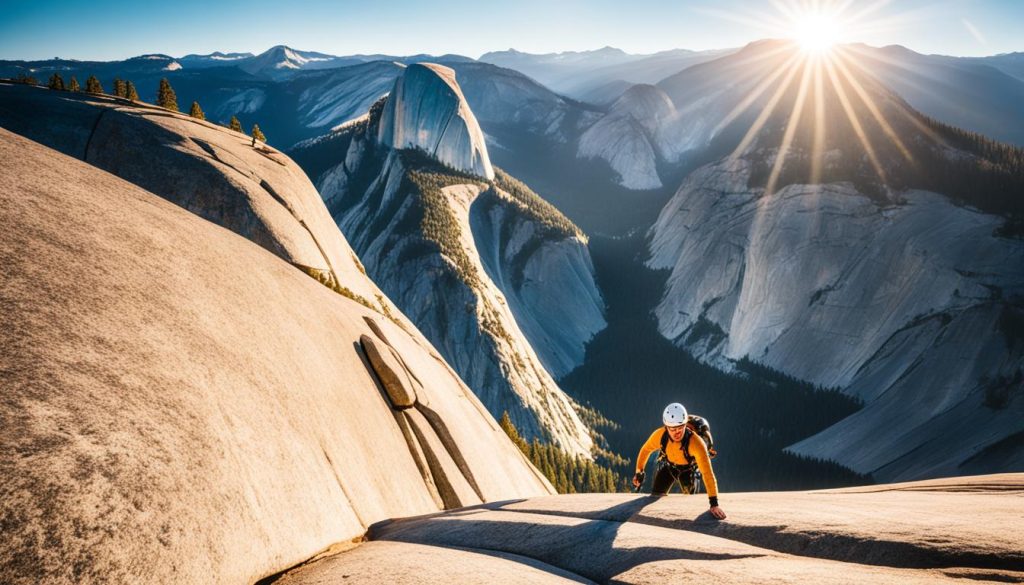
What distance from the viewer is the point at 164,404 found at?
25.4 feet

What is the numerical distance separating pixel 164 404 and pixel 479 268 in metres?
85.9

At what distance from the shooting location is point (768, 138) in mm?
135000

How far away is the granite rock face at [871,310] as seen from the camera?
63.7 meters

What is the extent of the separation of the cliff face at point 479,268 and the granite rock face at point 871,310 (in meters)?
32.3

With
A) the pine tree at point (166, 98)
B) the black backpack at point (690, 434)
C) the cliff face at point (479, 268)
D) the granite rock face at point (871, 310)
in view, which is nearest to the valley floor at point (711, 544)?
the black backpack at point (690, 434)

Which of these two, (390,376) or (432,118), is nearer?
(390,376)

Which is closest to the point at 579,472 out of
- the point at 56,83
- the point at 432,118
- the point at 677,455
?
the point at 677,455

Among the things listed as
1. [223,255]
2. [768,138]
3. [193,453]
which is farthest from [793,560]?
[768,138]

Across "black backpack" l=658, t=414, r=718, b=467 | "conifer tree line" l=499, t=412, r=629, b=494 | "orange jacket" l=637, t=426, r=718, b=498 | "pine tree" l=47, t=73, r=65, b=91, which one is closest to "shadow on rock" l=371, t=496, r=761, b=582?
"orange jacket" l=637, t=426, r=718, b=498

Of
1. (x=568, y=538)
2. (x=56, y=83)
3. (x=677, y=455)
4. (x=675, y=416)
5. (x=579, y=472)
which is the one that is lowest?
(x=579, y=472)

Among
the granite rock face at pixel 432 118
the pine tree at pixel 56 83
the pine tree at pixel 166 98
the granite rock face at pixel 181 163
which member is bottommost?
the granite rock face at pixel 181 163

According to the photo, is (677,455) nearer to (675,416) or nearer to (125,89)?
(675,416)

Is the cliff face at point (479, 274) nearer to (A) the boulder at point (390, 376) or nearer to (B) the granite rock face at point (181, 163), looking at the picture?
(B) the granite rock face at point (181, 163)

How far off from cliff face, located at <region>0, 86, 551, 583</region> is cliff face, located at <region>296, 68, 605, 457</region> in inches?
2213
